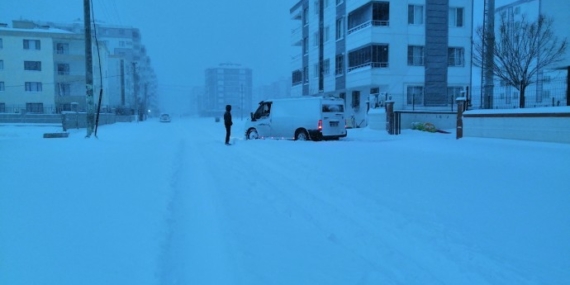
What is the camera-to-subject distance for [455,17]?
33.9m

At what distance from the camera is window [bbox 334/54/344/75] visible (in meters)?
37.8

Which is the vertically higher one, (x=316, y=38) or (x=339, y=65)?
(x=316, y=38)

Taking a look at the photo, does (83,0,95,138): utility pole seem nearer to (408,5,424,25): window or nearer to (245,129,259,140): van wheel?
(245,129,259,140): van wheel

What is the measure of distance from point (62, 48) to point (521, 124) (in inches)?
2367

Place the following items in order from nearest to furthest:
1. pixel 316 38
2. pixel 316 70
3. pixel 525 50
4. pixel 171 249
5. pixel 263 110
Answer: pixel 171 249 → pixel 263 110 → pixel 525 50 → pixel 316 38 → pixel 316 70

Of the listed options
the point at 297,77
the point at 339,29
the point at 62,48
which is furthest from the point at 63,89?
the point at 339,29

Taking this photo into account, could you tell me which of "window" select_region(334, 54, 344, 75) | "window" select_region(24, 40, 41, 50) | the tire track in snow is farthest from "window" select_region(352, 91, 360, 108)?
"window" select_region(24, 40, 41, 50)

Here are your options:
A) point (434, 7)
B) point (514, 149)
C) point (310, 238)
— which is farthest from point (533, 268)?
point (434, 7)

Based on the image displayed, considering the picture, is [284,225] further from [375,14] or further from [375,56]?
[375,14]

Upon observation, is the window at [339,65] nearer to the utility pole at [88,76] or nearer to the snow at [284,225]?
the utility pole at [88,76]

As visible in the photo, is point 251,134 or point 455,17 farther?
point 455,17

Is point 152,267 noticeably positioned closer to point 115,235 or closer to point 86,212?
point 115,235

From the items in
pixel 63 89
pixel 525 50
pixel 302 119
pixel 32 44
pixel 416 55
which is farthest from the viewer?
pixel 63 89

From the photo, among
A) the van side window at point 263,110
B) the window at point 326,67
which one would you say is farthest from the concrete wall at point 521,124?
the window at point 326,67
